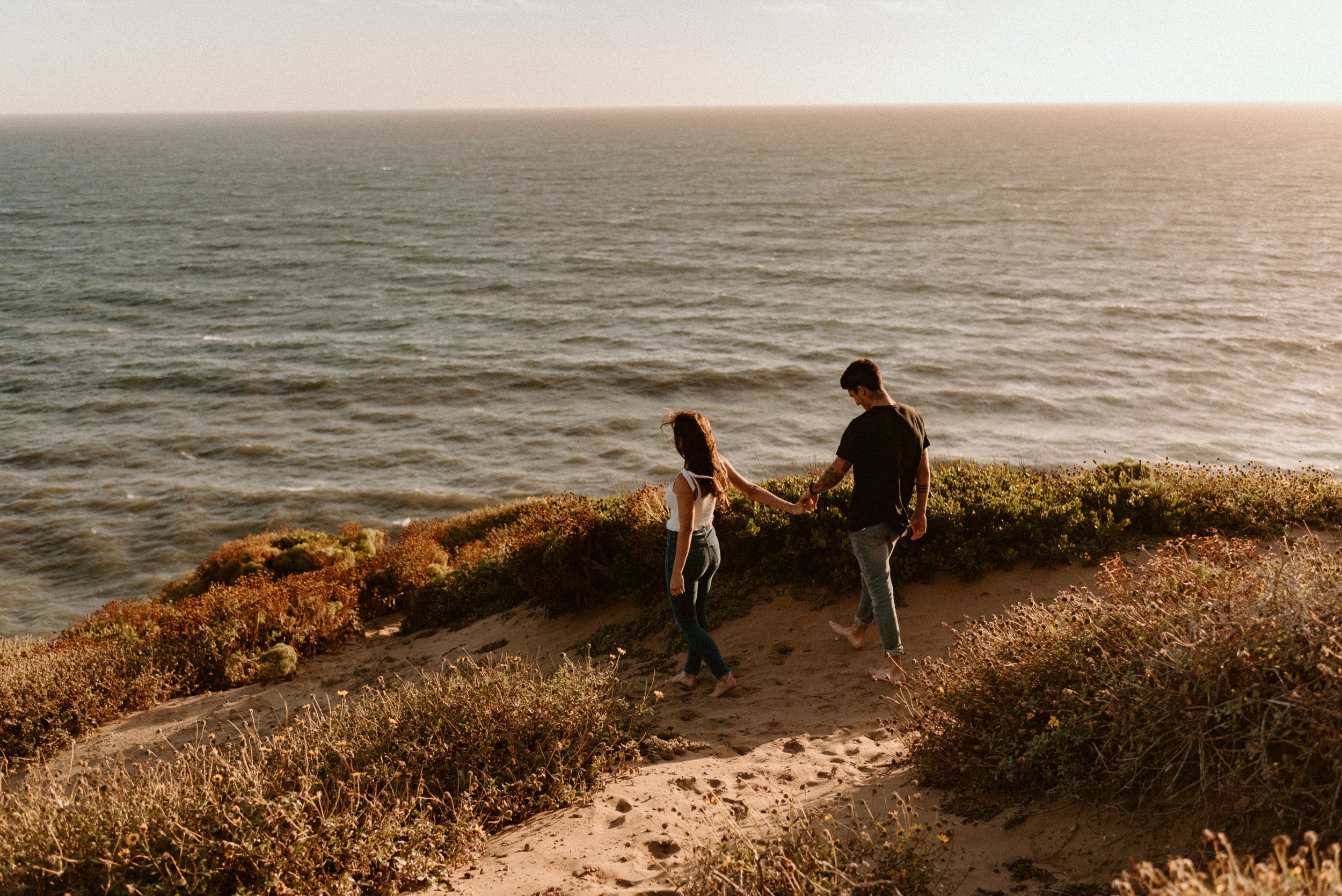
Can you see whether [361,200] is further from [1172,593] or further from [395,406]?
[1172,593]

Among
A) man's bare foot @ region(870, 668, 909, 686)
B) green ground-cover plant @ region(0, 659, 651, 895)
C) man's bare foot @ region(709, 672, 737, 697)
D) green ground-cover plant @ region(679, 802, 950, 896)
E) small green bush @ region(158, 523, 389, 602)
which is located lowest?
small green bush @ region(158, 523, 389, 602)

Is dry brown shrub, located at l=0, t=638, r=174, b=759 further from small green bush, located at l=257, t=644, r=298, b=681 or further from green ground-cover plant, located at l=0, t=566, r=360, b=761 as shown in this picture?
small green bush, located at l=257, t=644, r=298, b=681

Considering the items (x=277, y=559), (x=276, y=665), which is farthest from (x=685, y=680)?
(x=277, y=559)

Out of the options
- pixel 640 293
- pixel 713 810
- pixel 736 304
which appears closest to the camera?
Answer: pixel 713 810

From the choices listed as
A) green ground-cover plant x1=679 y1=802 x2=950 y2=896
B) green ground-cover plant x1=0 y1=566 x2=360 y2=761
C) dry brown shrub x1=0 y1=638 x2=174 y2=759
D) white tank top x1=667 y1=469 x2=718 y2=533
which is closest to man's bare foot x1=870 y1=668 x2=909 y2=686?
white tank top x1=667 y1=469 x2=718 y2=533

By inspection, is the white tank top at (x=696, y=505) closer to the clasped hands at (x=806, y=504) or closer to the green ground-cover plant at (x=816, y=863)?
the clasped hands at (x=806, y=504)

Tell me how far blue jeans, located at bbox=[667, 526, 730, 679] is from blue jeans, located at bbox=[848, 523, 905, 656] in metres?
1.06

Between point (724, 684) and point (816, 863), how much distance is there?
10.9ft

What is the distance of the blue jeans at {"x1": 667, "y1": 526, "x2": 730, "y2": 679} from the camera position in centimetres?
629

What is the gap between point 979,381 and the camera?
27.2 m

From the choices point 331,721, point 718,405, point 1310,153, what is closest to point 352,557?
point 331,721

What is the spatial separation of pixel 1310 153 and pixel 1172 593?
5517 inches

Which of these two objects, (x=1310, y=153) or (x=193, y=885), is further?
(x=1310, y=153)

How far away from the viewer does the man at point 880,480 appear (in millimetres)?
6062
